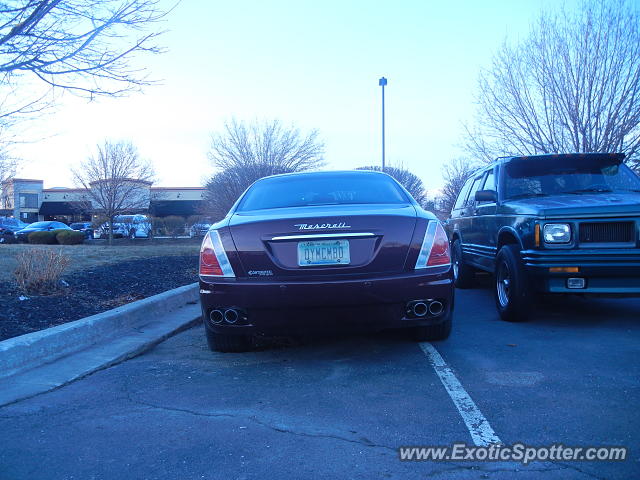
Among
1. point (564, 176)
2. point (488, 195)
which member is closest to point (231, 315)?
point (488, 195)

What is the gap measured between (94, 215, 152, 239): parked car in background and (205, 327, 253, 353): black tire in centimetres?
2381

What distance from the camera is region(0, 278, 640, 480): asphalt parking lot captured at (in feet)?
8.96

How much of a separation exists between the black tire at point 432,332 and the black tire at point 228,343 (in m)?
1.50

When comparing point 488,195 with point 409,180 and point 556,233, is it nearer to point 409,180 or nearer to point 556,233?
point 556,233

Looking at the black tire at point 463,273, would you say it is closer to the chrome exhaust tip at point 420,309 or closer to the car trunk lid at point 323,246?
the chrome exhaust tip at point 420,309

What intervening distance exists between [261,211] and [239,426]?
201cm

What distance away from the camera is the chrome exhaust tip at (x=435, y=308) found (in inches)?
166

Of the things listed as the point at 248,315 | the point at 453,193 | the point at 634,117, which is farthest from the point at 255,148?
the point at 248,315

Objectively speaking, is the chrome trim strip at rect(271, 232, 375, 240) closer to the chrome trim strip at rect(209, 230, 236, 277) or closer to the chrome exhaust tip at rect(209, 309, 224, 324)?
the chrome trim strip at rect(209, 230, 236, 277)

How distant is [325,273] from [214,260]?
0.89m

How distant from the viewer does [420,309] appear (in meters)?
4.18

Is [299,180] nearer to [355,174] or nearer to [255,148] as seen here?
[355,174]

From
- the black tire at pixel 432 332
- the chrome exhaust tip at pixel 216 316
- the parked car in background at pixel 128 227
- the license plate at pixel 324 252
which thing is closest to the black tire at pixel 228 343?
the chrome exhaust tip at pixel 216 316

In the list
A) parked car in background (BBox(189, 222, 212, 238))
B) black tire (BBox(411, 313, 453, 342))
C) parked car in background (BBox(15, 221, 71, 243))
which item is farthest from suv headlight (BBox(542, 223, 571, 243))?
parked car in background (BBox(15, 221, 71, 243))
